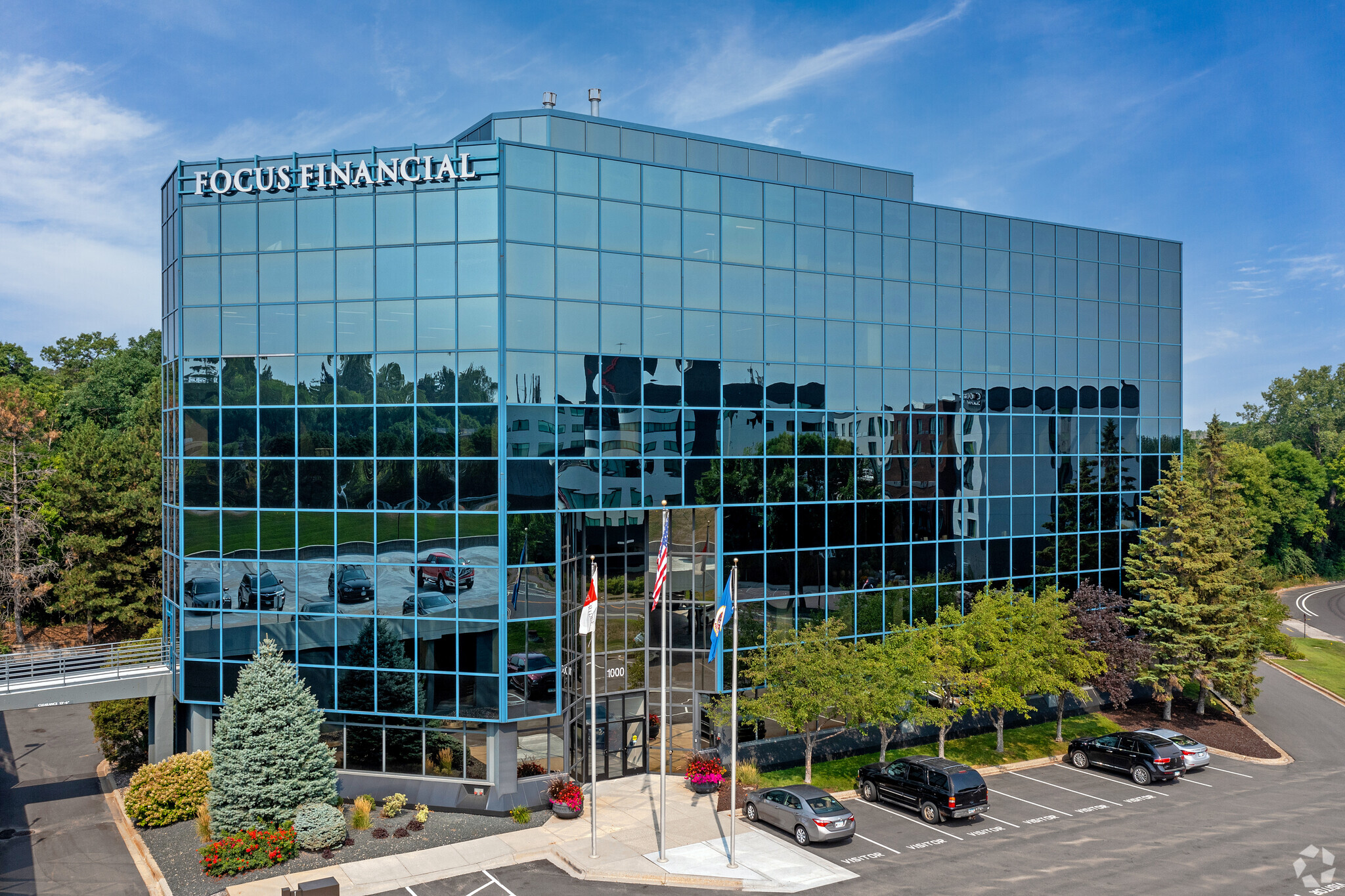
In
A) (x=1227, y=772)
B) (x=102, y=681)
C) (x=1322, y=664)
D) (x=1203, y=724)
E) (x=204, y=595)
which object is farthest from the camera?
(x=1322, y=664)

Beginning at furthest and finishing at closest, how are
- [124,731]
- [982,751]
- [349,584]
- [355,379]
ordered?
[982,751]
[124,731]
[349,584]
[355,379]

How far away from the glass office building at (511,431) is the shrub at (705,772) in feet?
5.81

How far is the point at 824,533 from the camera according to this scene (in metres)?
32.2

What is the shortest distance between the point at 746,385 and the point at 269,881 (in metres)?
21.1

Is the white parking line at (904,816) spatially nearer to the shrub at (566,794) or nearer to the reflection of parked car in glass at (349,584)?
the shrub at (566,794)

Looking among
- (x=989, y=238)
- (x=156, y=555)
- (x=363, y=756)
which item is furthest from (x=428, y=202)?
(x=156, y=555)

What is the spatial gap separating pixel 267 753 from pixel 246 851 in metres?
2.66

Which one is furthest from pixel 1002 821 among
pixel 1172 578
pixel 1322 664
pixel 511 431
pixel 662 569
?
pixel 1322 664

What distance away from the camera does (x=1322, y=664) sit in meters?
47.8

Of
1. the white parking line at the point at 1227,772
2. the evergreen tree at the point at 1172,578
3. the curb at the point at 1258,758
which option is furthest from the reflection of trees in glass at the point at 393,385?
the curb at the point at 1258,758

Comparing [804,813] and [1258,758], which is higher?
[804,813]

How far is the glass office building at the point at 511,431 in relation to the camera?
26953 millimetres

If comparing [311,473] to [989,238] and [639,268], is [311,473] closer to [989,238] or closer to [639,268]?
[639,268]

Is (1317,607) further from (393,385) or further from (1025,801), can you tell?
(393,385)
